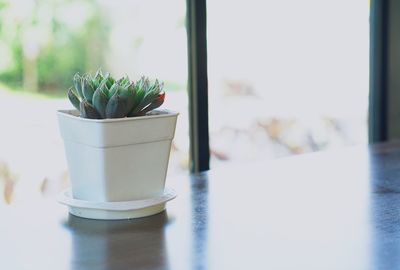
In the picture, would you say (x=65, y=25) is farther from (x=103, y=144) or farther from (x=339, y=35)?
(x=339, y=35)

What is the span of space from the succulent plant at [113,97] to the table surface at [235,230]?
0.20 m

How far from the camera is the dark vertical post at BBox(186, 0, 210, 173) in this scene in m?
1.81

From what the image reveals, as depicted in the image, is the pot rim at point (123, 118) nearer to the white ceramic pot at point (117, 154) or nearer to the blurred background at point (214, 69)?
the white ceramic pot at point (117, 154)

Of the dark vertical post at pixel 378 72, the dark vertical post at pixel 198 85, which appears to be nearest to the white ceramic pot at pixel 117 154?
the dark vertical post at pixel 198 85

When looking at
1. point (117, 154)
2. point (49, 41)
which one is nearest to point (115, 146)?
point (117, 154)

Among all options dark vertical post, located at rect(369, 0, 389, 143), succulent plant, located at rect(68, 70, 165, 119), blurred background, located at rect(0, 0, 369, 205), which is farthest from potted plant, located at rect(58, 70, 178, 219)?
dark vertical post, located at rect(369, 0, 389, 143)

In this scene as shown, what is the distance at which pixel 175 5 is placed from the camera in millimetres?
1824

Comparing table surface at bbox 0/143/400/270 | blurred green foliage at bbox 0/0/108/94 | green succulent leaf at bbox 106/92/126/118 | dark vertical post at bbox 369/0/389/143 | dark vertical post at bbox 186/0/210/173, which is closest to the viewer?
table surface at bbox 0/143/400/270

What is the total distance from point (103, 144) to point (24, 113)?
0.60 m

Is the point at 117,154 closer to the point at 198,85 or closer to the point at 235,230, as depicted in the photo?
the point at 235,230

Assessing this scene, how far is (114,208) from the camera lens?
1.14 meters

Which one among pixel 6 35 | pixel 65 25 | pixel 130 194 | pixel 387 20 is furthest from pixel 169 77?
pixel 387 20

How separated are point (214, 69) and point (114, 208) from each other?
2.81 ft

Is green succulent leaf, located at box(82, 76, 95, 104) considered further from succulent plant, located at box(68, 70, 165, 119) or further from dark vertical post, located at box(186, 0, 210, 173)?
dark vertical post, located at box(186, 0, 210, 173)
